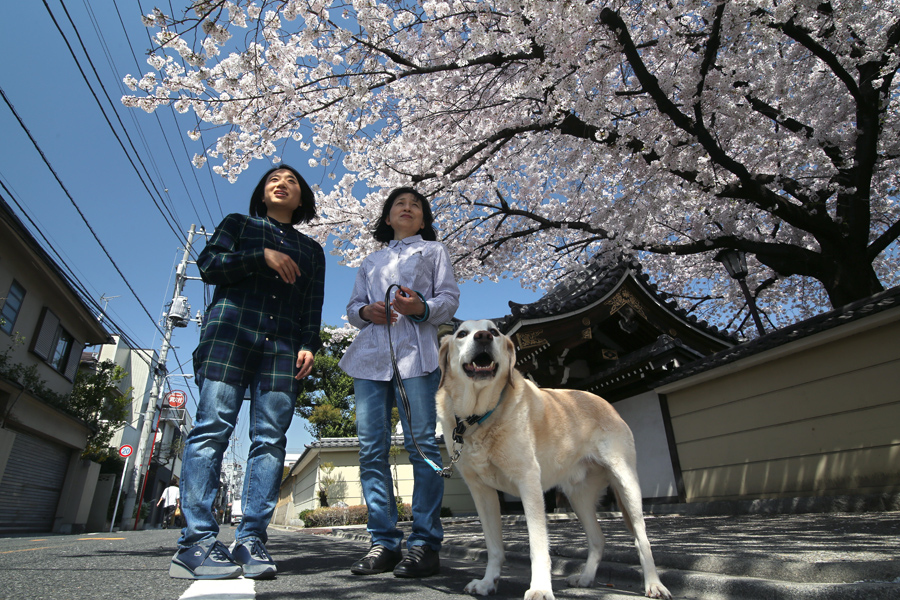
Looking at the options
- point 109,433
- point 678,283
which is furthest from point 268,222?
point 109,433

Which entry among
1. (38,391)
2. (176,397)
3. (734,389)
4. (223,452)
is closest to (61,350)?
(38,391)

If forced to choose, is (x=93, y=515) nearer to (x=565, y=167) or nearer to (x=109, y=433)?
(x=109, y=433)

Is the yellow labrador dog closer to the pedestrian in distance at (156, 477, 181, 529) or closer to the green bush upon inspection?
the green bush

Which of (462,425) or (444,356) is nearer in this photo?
(462,425)

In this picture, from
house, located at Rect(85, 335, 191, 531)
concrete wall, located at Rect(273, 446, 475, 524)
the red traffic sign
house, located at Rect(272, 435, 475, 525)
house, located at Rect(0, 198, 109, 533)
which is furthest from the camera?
the red traffic sign

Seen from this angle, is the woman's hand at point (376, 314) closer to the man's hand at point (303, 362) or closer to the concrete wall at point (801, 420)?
the man's hand at point (303, 362)

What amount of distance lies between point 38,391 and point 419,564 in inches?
499

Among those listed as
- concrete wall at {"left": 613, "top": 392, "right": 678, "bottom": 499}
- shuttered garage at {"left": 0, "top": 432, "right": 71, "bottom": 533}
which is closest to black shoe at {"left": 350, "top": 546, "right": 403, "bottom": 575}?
concrete wall at {"left": 613, "top": 392, "right": 678, "bottom": 499}

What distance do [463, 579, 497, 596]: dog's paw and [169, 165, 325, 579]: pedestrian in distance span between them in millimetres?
944

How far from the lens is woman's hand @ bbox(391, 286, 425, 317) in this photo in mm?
2643

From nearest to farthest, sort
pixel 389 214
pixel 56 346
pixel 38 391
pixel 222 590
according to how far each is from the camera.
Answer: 1. pixel 222 590
2. pixel 389 214
3. pixel 38 391
4. pixel 56 346

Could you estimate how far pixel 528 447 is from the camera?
2115 mm

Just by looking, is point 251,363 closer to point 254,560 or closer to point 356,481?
point 254,560

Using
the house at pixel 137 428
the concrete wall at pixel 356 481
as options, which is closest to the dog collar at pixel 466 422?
the concrete wall at pixel 356 481
